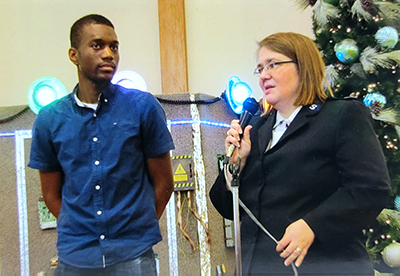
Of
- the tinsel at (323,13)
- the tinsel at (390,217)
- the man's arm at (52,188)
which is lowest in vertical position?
the tinsel at (390,217)

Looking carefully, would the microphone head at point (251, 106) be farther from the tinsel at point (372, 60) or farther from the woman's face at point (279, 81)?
the tinsel at point (372, 60)

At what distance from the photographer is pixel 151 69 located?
2.94ft

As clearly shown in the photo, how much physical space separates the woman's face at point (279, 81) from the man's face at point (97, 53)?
0.30 meters

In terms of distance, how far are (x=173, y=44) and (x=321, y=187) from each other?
0.51 m

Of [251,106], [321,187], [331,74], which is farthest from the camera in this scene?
[331,74]

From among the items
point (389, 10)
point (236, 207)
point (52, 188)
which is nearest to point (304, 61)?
point (236, 207)

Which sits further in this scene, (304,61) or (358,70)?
(358,70)

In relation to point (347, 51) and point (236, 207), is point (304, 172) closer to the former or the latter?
point (236, 207)

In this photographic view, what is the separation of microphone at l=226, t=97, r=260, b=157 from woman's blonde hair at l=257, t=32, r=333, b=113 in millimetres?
85

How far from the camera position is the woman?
0.61 meters

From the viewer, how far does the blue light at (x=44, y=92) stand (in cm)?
86

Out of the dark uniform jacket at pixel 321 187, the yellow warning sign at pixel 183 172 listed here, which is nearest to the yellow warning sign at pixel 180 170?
the yellow warning sign at pixel 183 172

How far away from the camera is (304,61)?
672 millimetres

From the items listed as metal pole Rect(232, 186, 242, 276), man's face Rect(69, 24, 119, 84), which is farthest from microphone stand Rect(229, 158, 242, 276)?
man's face Rect(69, 24, 119, 84)
